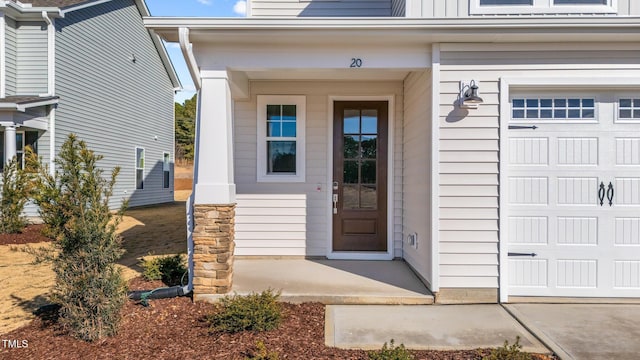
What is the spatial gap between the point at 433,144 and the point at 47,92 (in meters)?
9.32

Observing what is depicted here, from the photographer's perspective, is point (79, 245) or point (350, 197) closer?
point (79, 245)

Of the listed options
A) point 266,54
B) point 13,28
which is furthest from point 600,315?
point 13,28

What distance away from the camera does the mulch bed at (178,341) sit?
277 centimetres

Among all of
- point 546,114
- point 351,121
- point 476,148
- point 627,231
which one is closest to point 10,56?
point 351,121

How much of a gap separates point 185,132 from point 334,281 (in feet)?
84.4

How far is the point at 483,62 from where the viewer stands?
3.88 m

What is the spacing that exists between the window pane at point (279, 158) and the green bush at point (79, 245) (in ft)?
8.69

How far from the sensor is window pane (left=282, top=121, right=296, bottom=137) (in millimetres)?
5477

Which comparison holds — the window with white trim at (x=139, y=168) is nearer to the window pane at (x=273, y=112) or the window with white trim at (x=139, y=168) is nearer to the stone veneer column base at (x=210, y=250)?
the window pane at (x=273, y=112)

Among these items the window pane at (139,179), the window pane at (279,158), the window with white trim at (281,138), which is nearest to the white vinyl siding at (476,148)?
the window with white trim at (281,138)

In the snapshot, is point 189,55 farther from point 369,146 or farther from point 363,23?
point 369,146

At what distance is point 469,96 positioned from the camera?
12.3 ft

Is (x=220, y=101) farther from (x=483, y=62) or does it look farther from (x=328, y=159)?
(x=483, y=62)

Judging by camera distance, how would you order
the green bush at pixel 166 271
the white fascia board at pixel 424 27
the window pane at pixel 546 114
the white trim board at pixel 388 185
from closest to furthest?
the white fascia board at pixel 424 27 → the window pane at pixel 546 114 → the green bush at pixel 166 271 → the white trim board at pixel 388 185
